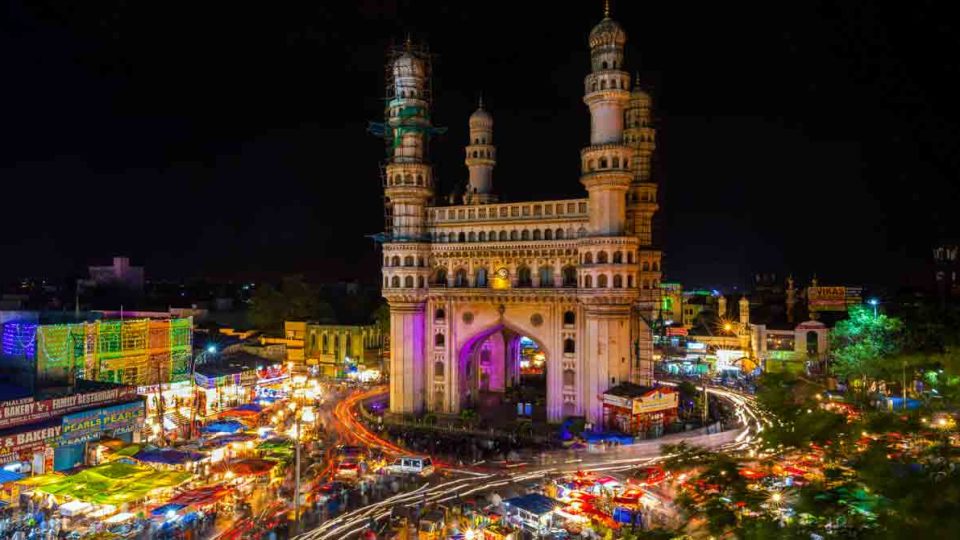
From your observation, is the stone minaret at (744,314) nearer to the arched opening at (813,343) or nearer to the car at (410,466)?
the arched opening at (813,343)

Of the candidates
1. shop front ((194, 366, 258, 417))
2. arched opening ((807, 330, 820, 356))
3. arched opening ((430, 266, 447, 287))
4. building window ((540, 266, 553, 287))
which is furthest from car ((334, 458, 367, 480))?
arched opening ((807, 330, 820, 356))

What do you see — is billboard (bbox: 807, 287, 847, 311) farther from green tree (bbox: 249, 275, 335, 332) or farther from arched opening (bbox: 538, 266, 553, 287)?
green tree (bbox: 249, 275, 335, 332)

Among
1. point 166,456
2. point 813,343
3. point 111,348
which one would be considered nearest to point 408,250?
point 111,348

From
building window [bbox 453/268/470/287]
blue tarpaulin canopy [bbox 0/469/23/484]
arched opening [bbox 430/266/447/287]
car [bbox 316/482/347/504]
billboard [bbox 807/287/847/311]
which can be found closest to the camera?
blue tarpaulin canopy [bbox 0/469/23/484]

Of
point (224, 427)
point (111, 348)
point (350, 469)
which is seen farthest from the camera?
point (111, 348)

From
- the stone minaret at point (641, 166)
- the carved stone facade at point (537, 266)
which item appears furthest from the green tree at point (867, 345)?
the stone minaret at point (641, 166)

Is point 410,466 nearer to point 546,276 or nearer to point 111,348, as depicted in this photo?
point 546,276
